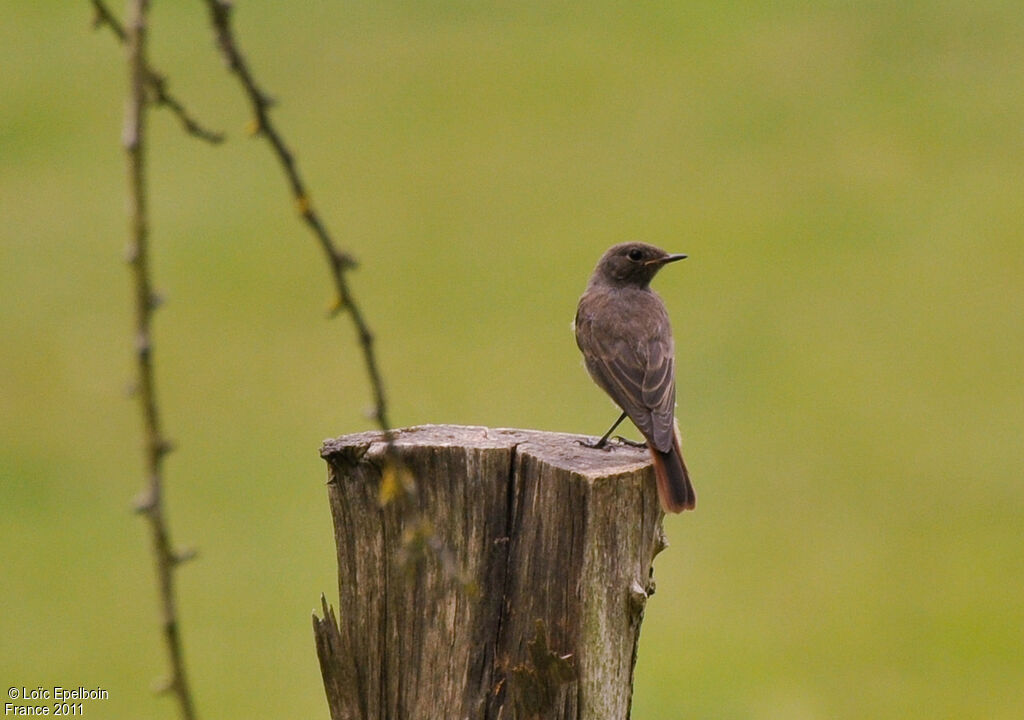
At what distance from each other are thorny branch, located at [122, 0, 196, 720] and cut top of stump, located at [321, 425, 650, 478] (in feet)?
8.20

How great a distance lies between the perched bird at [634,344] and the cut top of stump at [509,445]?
0.26 m

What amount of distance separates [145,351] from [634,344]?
475 cm

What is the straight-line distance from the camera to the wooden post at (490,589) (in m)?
3.88

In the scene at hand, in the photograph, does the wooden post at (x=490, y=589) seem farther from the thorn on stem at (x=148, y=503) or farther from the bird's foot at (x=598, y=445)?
the thorn on stem at (x=148, y=503)

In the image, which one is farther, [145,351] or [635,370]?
[635,370]

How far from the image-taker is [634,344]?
605 centimetres

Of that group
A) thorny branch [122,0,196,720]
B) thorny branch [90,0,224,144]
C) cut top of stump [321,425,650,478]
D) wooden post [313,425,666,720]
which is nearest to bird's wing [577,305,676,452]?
cut top of stump [321,425,650,478]

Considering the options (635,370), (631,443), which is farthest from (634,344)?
(631,443)

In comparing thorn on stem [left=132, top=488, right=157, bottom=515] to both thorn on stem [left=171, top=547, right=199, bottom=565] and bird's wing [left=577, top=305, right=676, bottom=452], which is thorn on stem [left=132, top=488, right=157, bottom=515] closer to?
thorn on stem [left=171, top=547, right=199, bottom=565]

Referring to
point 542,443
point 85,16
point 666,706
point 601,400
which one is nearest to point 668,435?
point 542,443

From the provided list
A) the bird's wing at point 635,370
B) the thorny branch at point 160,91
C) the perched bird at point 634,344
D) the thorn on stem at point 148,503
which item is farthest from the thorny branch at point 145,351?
the bird's wing at point 635,370

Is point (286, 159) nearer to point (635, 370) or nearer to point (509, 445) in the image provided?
point (509, 445)

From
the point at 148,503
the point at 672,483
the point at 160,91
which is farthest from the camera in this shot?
the point at 672,483

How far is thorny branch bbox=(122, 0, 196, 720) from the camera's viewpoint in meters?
1.36
